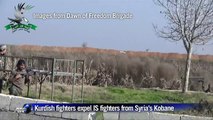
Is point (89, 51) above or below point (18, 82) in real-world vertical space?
above

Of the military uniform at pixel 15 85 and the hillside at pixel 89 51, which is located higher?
the hillside at pixel 89 51

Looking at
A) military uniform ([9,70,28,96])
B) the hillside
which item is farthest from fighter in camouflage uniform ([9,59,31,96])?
the hillside

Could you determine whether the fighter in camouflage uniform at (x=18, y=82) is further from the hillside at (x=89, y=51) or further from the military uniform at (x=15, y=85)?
the hillside at (x=89, y=51)

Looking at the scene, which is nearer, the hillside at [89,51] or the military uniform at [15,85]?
the military uniform at [15,85]

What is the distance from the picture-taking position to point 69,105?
7941 millimetres

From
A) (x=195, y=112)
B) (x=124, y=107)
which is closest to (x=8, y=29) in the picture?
(x=124, y=107)

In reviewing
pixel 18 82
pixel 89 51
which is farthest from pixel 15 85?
pixel 89 51

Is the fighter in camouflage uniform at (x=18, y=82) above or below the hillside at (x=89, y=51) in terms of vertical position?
below

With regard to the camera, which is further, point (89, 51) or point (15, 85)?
point (89, 51)

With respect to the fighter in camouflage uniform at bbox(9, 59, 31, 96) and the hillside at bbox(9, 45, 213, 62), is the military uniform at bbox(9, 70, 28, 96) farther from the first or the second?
the hillside at bbox(9, 45, 213, 62)

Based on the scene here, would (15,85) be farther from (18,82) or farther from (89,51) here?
(89,51)

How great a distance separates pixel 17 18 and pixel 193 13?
647 cm

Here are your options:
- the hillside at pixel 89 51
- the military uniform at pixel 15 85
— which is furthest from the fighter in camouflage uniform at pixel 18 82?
the hillside at pixel 89 51

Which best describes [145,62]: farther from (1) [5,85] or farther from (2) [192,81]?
(1) [5,85]
